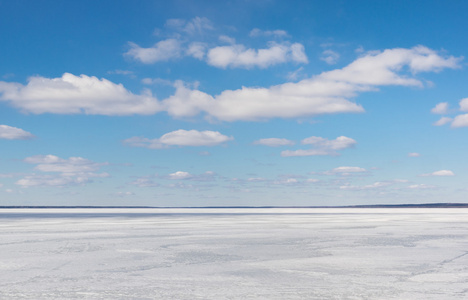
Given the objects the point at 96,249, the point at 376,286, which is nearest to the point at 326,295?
the point at 376,286

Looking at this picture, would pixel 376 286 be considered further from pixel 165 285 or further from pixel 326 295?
pixel 165 285

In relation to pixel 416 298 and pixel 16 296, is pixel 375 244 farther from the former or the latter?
pixel 16 296

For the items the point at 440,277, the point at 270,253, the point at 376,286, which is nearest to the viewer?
the point at 376,286

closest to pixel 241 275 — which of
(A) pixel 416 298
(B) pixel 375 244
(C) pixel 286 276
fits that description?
(C) pixel 286 276

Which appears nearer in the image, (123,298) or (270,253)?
(123,298)

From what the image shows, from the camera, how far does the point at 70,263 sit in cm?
1048

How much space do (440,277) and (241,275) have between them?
343cm

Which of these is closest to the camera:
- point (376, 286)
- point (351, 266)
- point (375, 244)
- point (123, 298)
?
point (123, 298)

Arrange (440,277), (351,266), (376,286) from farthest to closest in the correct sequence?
(351,266) → (440,277) → (376,286)

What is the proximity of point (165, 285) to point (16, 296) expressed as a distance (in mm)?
2136

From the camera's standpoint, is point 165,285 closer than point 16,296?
No

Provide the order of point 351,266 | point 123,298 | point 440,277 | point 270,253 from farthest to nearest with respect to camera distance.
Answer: point 270,253 → point 351,266 → point 440,277 → point 123,298

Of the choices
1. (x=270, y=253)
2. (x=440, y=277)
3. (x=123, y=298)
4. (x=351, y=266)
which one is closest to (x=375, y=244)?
(x=270, y=253)

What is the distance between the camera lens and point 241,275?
353 inches
